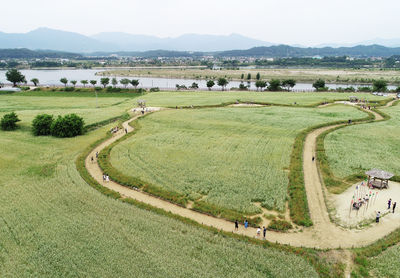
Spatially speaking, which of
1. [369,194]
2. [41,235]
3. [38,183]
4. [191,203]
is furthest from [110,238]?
[369,194]

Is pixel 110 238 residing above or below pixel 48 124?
below

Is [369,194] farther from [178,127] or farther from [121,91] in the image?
[121,91]

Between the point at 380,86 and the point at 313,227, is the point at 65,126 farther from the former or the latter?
the point at 380,86

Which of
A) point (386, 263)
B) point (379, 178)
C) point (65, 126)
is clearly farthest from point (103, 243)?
point (65, 126)

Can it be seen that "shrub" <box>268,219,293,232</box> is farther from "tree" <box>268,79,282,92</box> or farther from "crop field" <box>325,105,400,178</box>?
"tree" <box>268,79,282,92</box>

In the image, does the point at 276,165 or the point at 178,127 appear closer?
the point at 276,165

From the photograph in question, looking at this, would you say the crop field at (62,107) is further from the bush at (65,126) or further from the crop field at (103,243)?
the crop field at (103,243)

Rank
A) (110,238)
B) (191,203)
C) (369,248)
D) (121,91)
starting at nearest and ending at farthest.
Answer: (369,248)
(110,238)
(191,203)
(121,91)

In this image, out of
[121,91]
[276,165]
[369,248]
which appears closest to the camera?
[369,248]
